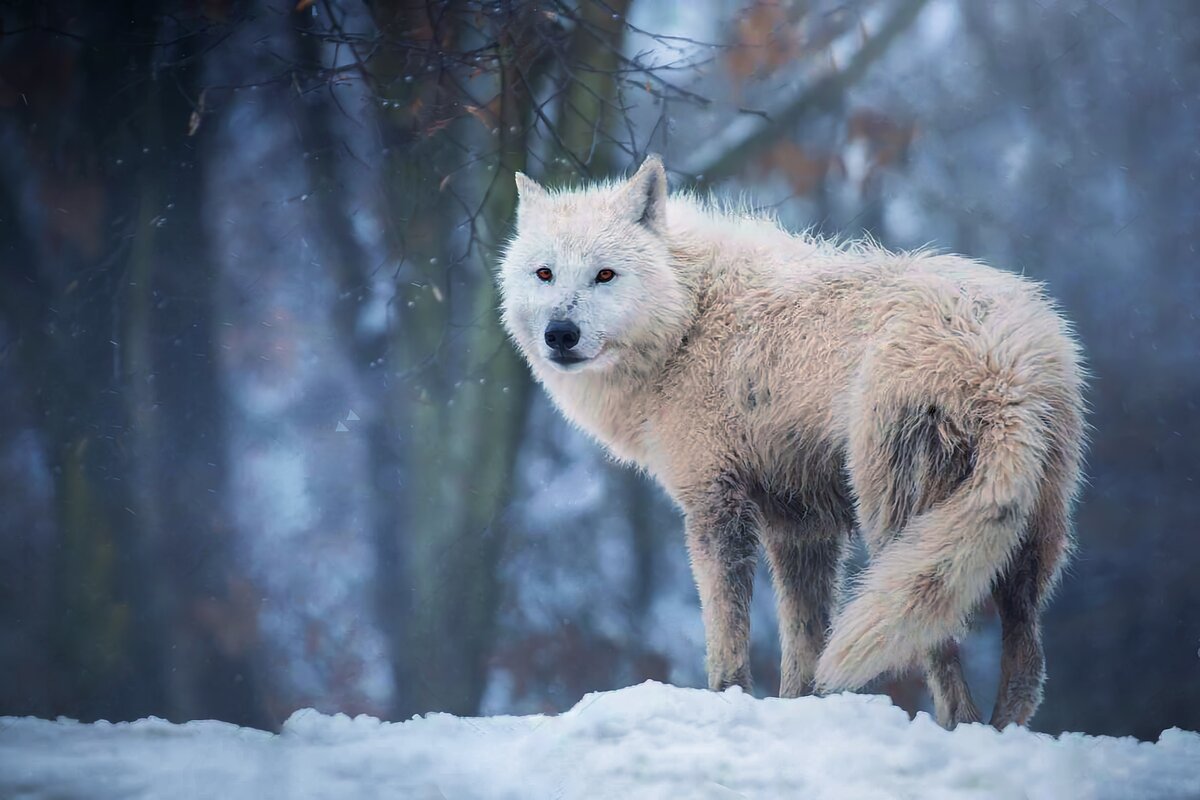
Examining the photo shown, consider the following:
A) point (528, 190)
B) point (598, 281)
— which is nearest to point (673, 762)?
point (598, 281)

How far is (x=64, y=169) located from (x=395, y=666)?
213cm

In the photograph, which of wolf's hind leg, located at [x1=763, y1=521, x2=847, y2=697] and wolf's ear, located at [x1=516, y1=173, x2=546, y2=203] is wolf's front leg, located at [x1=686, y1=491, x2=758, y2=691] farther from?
wolf's ear, located at [x1=516, y1=173, x2=546, y2=203]

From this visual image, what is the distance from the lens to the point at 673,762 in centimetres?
280

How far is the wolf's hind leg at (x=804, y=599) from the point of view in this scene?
321 centimetres

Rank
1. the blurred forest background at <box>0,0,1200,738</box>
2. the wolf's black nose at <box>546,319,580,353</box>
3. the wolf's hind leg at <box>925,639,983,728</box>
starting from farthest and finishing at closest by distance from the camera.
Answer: the blurred forest background at <box>0,0,1200,738</box>
the wolf's black nose at <box>546,319,580,353</box>
the wolf's hind leg at <box>925,639,983,728</box>

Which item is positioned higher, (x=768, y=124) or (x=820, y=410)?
(x=768, y=124)

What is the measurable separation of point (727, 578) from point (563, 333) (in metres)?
0.84

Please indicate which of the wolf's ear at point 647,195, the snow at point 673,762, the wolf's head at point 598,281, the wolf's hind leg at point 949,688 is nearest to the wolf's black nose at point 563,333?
the wolf's head at point 598,281

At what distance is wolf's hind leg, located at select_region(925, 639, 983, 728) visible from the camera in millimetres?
2963

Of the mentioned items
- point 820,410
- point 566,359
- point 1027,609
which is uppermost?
point 566,359

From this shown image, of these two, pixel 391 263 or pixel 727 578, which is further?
pixel 391 263

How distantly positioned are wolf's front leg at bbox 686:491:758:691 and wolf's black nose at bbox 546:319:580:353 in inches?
24.0

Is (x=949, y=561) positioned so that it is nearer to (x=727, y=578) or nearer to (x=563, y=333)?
(x=727, y=578)

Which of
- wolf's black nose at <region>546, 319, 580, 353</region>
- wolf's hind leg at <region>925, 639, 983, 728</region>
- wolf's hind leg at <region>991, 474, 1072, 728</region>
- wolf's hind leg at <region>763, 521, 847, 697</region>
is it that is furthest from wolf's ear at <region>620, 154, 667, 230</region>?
wolf's hind leg at <region>925, 639, 983, 728</region>
